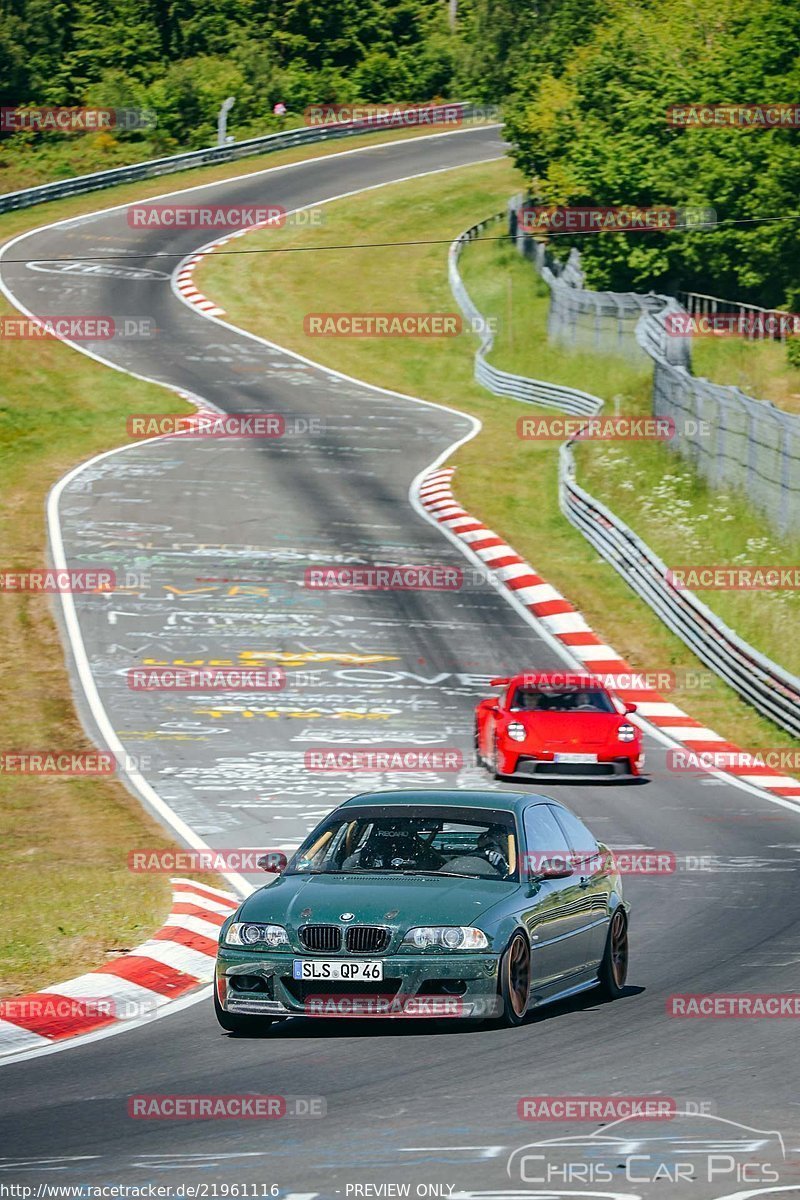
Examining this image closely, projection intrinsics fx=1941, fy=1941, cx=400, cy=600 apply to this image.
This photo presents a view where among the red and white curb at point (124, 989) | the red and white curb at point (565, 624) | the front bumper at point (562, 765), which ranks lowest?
the red and white curb at point (565, 624)

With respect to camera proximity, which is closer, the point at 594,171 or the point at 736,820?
the point at 736,820

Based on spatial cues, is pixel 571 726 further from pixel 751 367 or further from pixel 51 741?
pixel 751 367

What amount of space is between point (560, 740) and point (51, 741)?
6.68m

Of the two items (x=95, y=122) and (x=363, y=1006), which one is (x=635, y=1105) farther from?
(x=95, y=122)

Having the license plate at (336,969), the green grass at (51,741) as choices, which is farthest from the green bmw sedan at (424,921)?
the green grass at (51,741)

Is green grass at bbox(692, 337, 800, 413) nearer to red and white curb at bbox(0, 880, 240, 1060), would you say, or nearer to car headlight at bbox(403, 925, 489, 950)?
red and white curb at bbox(0, 880, 240, 1060)

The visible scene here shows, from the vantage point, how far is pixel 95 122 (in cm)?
8725

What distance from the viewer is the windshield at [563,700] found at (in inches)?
921

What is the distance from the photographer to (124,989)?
12680 millimetres

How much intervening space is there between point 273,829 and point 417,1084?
Result: 10.5 metres

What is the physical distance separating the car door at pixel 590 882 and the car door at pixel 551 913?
19mm

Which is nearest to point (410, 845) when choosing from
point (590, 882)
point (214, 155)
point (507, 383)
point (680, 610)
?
Result: point (590, 882)

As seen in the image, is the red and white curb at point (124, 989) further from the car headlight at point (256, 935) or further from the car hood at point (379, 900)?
the car hood at point (379, 900)

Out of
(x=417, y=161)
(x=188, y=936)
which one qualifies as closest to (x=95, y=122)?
(x=417, y=161)
